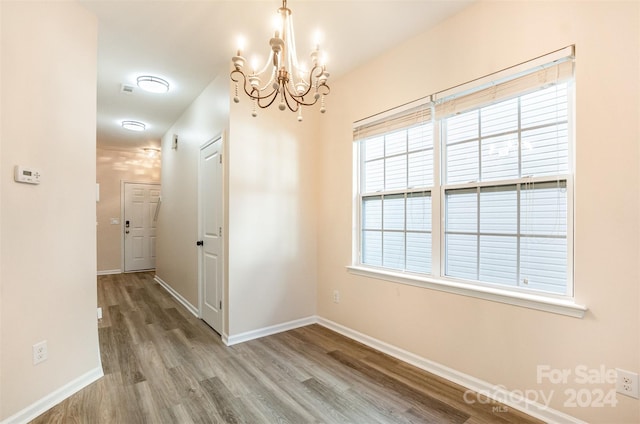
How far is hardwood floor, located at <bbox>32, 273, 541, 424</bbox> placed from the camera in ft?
5.91

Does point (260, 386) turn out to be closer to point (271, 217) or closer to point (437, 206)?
point (271, 217)

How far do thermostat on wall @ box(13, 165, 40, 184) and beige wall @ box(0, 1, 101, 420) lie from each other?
0.08 feet

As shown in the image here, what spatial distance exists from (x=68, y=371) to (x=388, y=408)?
216cm

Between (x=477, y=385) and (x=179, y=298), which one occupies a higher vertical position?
(x=477, y=385)

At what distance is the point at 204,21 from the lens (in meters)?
2.34

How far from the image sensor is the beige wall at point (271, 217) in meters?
2.91

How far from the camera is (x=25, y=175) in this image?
175 centimetres

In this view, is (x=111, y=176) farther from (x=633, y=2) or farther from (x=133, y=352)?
(x=633, y=2)

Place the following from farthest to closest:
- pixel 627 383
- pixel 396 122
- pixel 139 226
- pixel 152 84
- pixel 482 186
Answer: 1. pixel 139 226
2. pixel 152 84
3. pixel 396 122
4. pixel 482 186
5. pixel 627 383

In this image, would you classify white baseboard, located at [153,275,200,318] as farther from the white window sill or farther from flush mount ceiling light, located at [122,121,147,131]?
flush mount ceiling light, located at [122,121,147,131]

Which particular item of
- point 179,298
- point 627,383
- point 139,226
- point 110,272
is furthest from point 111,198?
point 627,383

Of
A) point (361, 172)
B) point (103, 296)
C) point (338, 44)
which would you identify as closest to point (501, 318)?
point (361, 172)

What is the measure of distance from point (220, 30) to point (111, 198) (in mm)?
5734

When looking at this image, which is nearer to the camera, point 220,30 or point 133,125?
point 220,30
